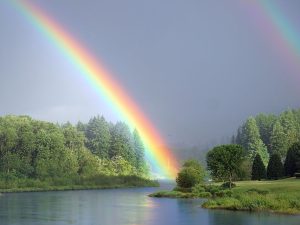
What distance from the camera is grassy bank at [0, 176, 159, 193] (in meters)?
153

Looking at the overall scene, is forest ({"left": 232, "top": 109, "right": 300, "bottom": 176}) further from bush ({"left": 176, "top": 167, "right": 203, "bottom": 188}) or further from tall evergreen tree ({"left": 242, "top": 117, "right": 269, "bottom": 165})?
bush ({"left": 176, "top": 167, "right": 203, "bottom": 188})

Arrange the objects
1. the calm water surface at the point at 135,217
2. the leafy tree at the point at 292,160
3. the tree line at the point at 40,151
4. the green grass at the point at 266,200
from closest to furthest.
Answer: the calm water surface at the point at 135,217
the green grass at the point at 266,200
the leafy tree at the point at 292,160
the tree line at the point at 40,151

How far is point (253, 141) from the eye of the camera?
159 m

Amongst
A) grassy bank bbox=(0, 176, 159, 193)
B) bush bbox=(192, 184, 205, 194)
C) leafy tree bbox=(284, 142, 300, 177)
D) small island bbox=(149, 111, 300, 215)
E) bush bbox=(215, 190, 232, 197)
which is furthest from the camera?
grassy bank bbox=(0, 176, 159, 193)

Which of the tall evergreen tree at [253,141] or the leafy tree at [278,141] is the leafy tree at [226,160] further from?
the leafy tree at [278,141]

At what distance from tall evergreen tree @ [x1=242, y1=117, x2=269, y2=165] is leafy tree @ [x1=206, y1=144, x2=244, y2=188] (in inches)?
2013

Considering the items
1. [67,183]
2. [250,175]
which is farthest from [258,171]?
[67,183]

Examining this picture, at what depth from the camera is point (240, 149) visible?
106 m

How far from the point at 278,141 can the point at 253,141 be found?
8.27m

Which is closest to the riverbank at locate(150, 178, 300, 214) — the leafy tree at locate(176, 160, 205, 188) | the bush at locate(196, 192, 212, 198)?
the bush at locate(196, 192, 212, 198)

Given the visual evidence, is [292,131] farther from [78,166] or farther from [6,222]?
[6,222]

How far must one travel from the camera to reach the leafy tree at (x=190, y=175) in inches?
4697

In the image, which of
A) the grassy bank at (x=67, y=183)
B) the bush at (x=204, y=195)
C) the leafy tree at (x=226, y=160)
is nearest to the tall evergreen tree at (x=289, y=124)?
the leafy tree at (x=226, y=160)

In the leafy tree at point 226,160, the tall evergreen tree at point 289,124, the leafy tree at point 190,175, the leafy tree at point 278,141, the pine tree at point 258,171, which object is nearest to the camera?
the leafy tree at point 226,160
